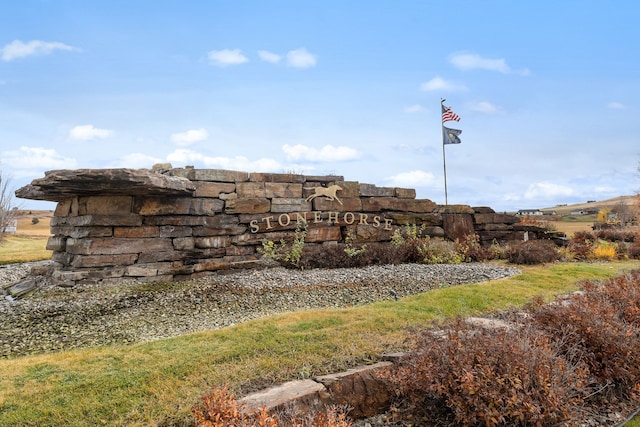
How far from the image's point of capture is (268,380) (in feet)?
12.8

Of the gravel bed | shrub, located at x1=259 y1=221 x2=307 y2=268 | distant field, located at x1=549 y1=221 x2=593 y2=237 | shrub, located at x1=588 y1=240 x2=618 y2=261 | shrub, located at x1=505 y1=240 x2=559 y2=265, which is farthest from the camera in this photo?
distant field, located at x1=549 y1=221 x2=593 y2=237

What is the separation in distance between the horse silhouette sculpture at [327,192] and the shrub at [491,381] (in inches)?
285

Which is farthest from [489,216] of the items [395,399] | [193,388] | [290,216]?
[193,388]

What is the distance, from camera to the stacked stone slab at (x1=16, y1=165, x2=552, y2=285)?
8.40 metres

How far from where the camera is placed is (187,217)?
9.34 meters

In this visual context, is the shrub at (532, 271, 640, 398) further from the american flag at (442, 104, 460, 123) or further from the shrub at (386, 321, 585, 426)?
the american flag at (442, 104, 460, 123)

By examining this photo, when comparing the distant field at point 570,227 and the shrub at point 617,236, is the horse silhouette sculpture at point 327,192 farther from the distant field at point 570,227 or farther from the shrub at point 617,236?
the shrub at point 617,236

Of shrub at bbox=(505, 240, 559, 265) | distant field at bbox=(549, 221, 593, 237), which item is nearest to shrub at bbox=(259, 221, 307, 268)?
shrub at bbox=(505, 240, 559, 265)

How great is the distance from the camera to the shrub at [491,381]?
10.7ft

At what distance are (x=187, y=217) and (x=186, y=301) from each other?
260 centimetres

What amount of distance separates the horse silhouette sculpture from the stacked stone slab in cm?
3

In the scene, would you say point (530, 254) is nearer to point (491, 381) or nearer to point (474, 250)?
point (474, 250)

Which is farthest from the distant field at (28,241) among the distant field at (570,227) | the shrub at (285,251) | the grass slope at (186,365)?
the distant field at (570,227)

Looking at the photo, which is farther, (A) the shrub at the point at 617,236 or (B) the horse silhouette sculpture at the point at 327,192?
(A) the shrub at the point at 617,236
